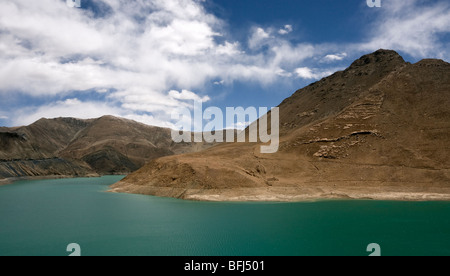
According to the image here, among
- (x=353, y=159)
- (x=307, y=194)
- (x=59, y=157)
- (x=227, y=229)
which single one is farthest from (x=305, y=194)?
(x=59, y=157)

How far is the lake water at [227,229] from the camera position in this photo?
18312 mm

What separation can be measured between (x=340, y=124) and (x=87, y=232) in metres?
46.9

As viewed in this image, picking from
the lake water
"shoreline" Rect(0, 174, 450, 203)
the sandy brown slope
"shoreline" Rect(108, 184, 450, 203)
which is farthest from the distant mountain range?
the lake water

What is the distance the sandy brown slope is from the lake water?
662 centimetres

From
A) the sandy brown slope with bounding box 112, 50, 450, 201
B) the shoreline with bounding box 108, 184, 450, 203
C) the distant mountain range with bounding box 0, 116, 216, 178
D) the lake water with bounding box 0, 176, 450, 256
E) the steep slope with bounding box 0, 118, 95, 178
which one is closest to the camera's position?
the lake water with bounding box 0, 176, 450, 256

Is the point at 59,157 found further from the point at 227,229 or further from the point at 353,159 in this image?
the point at 227,229

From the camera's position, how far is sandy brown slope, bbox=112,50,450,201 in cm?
4269

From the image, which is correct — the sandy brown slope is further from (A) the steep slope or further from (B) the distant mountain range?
(B) the distant mountain range

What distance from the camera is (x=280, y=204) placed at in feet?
121

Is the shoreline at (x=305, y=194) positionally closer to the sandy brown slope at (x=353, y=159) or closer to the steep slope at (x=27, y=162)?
the sandy brown slope at (x=353, y=159)

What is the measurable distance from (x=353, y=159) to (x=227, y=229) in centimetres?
3456

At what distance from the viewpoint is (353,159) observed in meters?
51.8

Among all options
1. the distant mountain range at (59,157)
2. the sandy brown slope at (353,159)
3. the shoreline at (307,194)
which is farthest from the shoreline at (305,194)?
the distant mountain range at (59,157)
